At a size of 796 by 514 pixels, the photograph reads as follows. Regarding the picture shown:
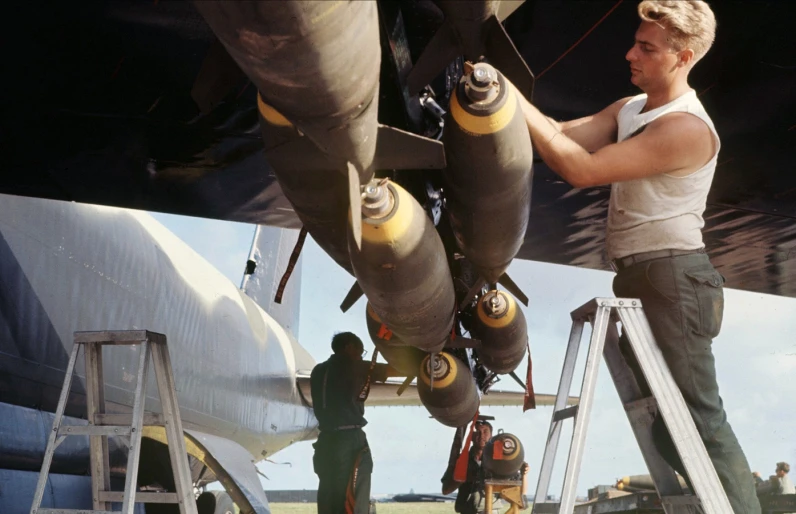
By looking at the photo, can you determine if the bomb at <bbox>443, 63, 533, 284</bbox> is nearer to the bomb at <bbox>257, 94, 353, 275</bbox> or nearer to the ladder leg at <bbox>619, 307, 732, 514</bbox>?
the bomb at <bbox>257, 94, 353, 275</bbox>

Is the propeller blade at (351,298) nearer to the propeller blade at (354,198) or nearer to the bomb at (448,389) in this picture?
the bomb at (448,389)

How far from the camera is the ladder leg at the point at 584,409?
2.53m

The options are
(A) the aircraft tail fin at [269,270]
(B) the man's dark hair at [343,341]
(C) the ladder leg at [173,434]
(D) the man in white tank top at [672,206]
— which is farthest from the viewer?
(A) the aircraft tail fin at [269,270]

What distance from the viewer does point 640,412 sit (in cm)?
302

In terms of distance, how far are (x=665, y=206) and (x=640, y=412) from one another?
86 centimetres

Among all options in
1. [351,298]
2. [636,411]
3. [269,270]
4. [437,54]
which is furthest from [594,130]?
[269,270]

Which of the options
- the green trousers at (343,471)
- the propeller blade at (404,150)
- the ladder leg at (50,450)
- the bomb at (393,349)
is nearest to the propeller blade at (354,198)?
the propeller blade at (404,150)

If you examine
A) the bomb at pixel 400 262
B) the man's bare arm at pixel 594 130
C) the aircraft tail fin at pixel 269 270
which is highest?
the aircraft tail fin at pixel 269 270

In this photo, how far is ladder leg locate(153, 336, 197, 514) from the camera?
170 inches

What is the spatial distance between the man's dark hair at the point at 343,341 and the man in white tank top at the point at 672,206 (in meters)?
5.03

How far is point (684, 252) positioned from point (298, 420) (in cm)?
1085

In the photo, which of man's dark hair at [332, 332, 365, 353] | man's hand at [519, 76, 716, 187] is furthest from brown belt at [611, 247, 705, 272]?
man's dark hair at [332, 332, 365, 353]

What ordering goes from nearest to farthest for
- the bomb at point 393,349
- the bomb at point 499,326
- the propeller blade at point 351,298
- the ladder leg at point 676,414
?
the ladder leg at point 676,414 → the propeller blade at point 351,298 → the bomb at point 393,349 → the bomb at point 499,326

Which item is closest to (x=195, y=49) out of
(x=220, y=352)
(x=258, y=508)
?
(x=258, y=508)
